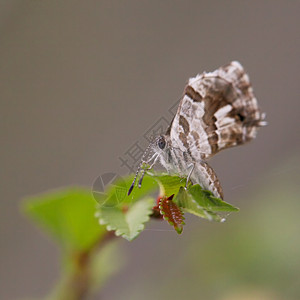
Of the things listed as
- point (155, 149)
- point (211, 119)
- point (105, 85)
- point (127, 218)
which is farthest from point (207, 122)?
point (105, 85)

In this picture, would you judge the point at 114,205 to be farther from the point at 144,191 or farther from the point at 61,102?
the point at 61,102

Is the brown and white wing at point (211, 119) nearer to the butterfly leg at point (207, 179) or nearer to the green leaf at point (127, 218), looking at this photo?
the butterfly leg at point (207, 179)

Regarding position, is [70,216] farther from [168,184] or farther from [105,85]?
[105,85]

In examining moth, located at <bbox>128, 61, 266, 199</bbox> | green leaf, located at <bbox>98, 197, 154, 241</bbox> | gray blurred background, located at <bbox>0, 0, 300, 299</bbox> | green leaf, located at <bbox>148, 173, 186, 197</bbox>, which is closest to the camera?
green leaf, located at <bbox>98, 197, 154, 241</bbox>

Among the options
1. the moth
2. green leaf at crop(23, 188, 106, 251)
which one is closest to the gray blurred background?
green leaf at crop(23, 188, 106, 251)

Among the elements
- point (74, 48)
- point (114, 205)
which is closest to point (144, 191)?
point (114, 205)

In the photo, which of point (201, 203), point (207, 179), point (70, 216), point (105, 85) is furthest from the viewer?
point (105, 85)

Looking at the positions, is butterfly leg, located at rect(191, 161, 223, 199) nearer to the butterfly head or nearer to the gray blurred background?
the butterfly head
